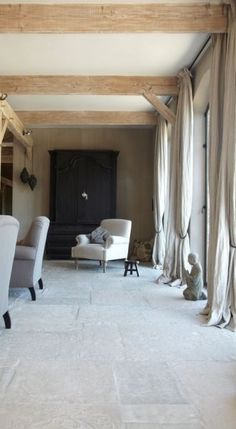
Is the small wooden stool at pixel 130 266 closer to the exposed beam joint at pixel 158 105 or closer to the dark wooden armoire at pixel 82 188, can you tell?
the exposed beam joint at pixel 158 105

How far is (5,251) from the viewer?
3.12m

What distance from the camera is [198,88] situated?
550cm

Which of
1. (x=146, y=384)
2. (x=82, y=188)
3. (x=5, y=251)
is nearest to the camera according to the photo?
(x=146, y=384)

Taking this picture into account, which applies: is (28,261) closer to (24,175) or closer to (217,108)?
(217,108)

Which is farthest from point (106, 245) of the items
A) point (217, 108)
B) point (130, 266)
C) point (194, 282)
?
point (217, 108)

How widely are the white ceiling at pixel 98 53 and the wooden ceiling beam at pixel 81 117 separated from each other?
7.16ft

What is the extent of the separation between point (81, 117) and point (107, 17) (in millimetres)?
4377

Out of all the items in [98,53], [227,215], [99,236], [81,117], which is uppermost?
[98,53]

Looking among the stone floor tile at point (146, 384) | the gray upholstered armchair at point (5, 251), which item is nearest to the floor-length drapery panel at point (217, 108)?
the stone floor tile at point (146, 384)

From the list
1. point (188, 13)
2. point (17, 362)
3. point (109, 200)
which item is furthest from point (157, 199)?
point (17, 362)

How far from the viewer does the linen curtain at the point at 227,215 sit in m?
3.60

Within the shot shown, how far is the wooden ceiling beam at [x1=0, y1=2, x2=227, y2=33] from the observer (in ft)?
13.0

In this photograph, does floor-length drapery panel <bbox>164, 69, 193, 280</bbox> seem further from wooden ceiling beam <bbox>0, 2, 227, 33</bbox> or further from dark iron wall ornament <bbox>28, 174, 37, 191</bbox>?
dark iron wall ornament <bbox>28, 174, 37, 191</bbox>

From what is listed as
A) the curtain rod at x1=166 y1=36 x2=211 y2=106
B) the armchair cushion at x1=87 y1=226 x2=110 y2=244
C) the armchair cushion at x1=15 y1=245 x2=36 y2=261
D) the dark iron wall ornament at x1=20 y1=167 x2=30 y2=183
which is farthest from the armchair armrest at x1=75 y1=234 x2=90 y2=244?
the curtain rod at x1=166 y1=36 x2=211 y2=106
